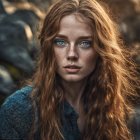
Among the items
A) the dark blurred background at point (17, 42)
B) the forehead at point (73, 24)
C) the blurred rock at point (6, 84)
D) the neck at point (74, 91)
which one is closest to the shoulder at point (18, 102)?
the neck at point (74, 91)

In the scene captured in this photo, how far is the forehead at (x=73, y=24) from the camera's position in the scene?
11.4ft

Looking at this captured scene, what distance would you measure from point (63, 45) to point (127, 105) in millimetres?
855

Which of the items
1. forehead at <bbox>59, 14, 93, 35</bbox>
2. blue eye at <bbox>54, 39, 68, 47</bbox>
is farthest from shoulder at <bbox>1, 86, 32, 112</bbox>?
forehead at <bbox>59, 14, 93, 35</bbox>

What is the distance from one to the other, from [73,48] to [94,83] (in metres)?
0.43

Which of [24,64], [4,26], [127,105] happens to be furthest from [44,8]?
[127,105]

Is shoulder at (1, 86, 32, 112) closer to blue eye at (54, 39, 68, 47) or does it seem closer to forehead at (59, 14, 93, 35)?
blue eye at (54, 39, 68, 47)

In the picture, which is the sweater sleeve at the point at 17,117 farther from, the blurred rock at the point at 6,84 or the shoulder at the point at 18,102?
the blurred rock at the point at 6,84

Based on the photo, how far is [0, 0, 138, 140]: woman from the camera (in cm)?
350

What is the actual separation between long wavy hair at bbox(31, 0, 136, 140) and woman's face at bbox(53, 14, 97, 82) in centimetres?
4

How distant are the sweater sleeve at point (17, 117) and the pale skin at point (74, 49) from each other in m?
0.30

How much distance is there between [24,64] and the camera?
7.10 metres

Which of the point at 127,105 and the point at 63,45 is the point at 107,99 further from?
the point at 63,45

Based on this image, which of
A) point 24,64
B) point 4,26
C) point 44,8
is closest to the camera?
point 24,64

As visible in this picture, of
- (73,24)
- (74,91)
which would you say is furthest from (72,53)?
(74,91)
